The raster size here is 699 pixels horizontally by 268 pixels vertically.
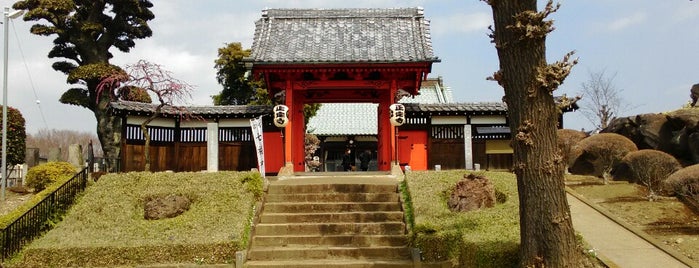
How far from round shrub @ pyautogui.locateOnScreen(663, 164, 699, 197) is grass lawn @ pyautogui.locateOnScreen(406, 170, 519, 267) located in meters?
3.60

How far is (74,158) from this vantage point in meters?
22.5

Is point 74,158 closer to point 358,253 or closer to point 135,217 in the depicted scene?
point 135,217

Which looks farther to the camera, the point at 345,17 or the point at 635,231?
the point at 345,17

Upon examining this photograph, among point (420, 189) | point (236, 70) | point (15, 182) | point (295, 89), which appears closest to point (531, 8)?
point (420, 189)

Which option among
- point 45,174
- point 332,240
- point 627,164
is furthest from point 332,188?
point 45,174

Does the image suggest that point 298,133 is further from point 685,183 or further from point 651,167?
point 685,183

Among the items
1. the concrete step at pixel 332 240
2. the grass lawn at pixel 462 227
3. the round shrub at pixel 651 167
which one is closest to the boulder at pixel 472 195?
the grass lawn at pixel 462 227

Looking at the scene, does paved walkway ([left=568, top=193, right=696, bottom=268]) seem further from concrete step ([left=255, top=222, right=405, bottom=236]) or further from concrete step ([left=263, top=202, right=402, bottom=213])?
concrete step ([left=263, top=202, right=402, bottom=213])

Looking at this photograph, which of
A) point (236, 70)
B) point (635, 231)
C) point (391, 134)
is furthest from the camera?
point (236, 70)

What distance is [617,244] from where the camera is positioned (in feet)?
35.0

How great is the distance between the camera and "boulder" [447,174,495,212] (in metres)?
12.4

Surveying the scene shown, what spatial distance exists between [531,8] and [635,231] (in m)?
6.14

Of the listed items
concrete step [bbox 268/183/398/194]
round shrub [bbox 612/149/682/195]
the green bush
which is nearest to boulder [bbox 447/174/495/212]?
concrete step [bbox 268/183/398/194]

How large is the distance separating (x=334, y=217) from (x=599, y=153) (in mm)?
10353
